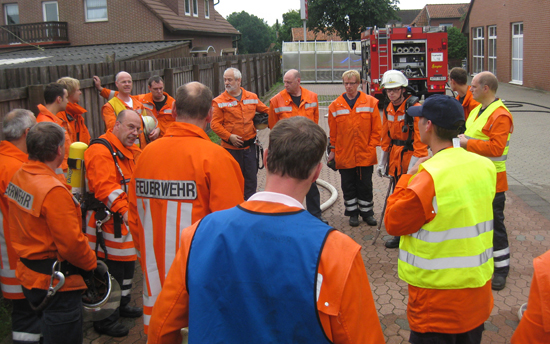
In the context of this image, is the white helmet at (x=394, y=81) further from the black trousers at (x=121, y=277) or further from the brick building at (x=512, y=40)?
the brick building at (x=512, y=40)

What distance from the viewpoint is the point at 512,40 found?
87.4ft

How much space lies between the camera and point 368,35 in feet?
62.6

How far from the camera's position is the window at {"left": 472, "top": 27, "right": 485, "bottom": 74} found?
3244 centimetres

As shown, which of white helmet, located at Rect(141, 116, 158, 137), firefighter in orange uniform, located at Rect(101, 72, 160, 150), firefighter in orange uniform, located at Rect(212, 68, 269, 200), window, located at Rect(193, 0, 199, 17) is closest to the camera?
white helmet, located at Rect(141, 116, 158, 137)

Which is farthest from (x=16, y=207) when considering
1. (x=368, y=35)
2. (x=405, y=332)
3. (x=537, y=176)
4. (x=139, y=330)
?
(x=368, y=35)

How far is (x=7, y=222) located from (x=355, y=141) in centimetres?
436

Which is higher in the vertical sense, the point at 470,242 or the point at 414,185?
the point at 414,185

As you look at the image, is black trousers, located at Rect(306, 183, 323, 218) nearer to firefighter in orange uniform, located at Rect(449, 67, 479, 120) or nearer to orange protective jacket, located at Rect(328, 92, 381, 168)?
orange protective jacket, located at Rect(328, 92, 381, 168)

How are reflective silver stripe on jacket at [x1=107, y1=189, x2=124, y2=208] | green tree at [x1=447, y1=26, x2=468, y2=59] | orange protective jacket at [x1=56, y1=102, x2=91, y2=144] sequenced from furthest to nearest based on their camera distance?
green tree at [x1=447, y1=26, x2=468, y2=59] → orange protective jacket at [x1=56, y1=102, x2=91, y2=144] → reflective silver stripe on jacket at [x1=107, y1=189, x2=124, y2=208]

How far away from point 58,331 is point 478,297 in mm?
2601

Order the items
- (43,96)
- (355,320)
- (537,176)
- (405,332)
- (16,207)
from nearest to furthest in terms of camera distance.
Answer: (355,320) < (16,207) < (405,332) < (43,96) < (537,176)

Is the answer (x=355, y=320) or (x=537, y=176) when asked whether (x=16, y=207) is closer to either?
(x=355, y=320)

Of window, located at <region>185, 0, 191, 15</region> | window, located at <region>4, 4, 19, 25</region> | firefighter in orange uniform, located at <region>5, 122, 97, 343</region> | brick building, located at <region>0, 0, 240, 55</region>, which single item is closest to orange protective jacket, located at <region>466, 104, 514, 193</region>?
firefighter in orange uniform, located at <region>5, 122, 97, 343</region>

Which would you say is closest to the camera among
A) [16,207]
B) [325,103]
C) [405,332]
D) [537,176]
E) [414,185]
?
[414,185]
